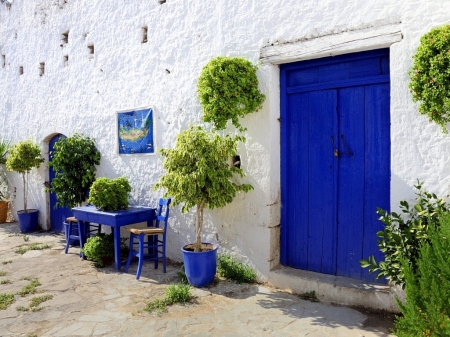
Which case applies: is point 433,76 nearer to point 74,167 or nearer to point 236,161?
point 236,161

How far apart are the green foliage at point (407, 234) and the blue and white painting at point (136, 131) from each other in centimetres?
379

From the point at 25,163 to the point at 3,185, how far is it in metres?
2.33

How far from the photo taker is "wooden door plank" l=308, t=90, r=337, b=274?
177 inches

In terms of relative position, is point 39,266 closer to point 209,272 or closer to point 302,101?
point 209,272

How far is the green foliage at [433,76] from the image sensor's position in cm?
330

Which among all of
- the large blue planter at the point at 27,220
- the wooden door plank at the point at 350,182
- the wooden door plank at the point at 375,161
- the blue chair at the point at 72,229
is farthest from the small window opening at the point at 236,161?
the large blue planter at the point at 27,220

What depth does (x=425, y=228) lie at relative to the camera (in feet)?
11.3

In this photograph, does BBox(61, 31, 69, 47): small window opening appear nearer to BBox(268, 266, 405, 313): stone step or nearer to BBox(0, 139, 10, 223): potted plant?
BBox(0, 139, 10, 223): potted plant

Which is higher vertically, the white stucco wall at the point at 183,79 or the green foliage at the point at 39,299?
the white stucco wall at the point at 183,79

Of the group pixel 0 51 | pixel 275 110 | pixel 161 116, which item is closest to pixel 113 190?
pixel 161 116

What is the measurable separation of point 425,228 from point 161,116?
3990 mm

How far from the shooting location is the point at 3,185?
9.85 meters

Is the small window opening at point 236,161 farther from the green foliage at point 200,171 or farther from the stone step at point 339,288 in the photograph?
the stone step at point 339,288

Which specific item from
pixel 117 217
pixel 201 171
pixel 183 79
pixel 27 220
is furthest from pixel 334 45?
pixel 27 220
